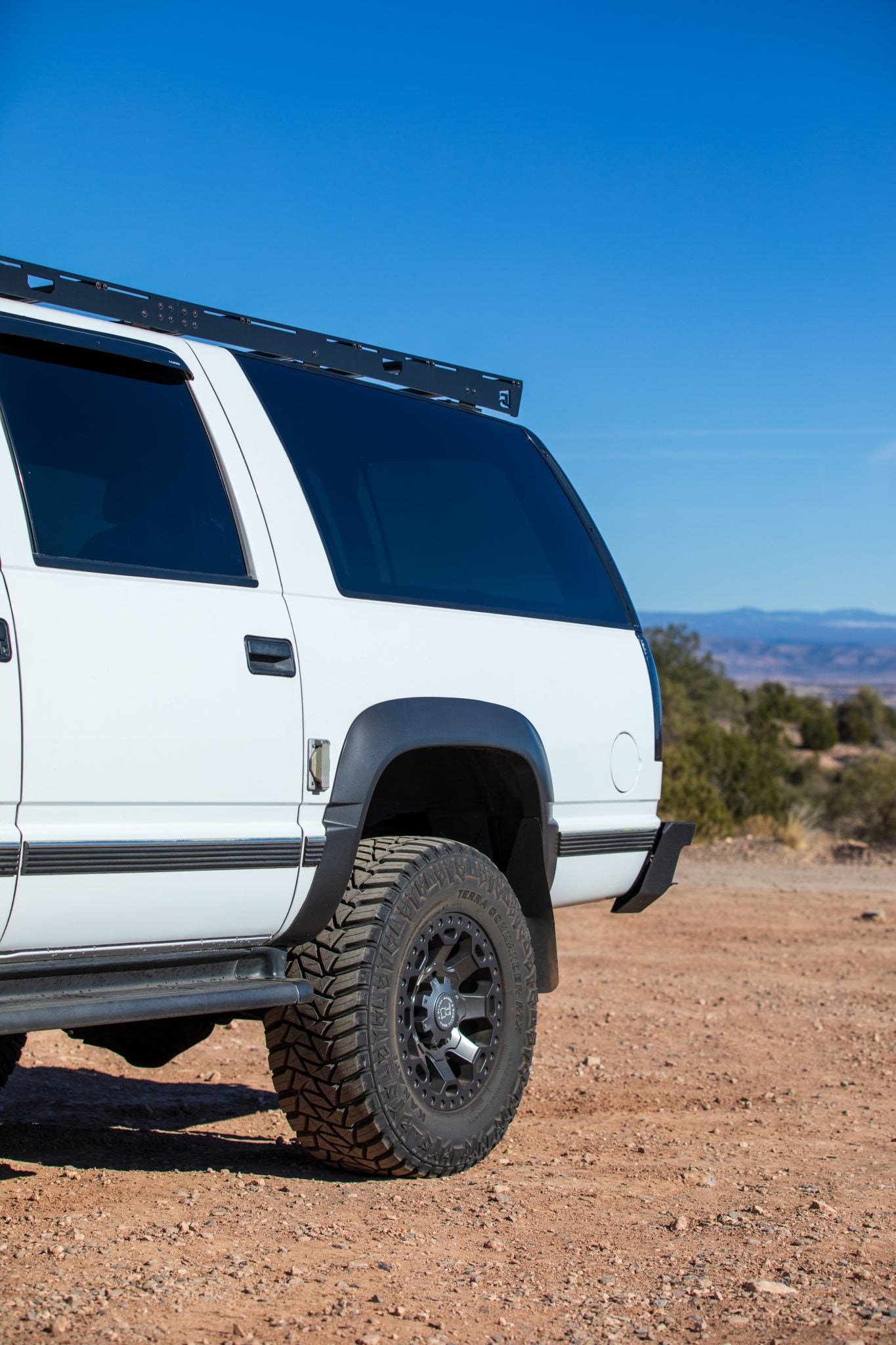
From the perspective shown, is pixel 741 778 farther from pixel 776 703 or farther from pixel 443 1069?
pixel 776 703

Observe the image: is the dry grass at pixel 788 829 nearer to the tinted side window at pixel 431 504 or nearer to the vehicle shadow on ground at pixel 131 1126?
A: the vehicle shadow on ground at pixel 131 1126

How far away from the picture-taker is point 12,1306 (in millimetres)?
3199

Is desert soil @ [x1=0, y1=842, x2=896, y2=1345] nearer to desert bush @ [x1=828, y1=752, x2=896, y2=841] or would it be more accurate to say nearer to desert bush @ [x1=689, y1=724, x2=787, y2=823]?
desert bush @ [x1=828, y1=752, x2=896, y2=841]

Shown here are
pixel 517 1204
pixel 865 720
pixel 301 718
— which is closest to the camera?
pixel 301 718

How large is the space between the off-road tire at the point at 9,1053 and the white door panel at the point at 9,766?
2146 mm

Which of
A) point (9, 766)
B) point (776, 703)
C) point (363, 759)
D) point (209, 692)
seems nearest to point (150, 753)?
point (209, 692)

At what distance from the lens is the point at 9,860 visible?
342 cm

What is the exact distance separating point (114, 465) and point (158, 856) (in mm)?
1063

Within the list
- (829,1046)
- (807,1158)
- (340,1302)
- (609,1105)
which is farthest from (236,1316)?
(829,1046)

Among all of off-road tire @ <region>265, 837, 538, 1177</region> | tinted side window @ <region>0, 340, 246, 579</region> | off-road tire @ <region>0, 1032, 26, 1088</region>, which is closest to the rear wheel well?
off-road tire @ <region>265, 837, 538, 1177</region>

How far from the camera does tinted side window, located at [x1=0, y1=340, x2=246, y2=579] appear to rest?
3.83m

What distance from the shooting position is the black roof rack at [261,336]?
13.6ft

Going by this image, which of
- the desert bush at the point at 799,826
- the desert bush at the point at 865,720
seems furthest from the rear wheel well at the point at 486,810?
the desert bush at the point at 865,720

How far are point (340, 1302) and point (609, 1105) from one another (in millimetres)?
2865
